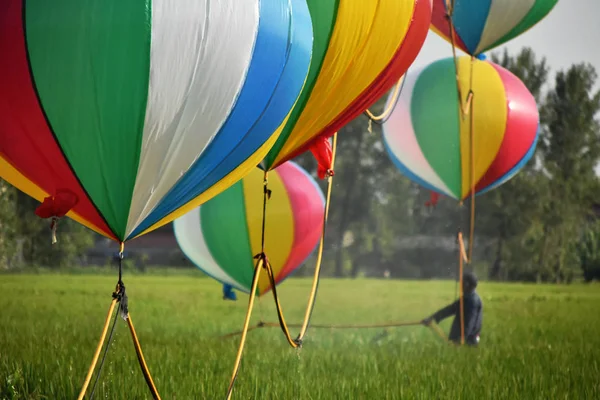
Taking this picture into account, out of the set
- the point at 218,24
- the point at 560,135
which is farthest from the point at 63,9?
the point at 560,135

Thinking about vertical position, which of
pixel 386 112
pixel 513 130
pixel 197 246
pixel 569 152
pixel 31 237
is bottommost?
pixel 197 246

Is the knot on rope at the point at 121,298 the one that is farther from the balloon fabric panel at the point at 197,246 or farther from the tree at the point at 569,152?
the tree at the point at 569,152

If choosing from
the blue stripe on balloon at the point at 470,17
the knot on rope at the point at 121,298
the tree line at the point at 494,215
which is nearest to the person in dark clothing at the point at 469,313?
the blue stripe on balloon at the point at 470,17

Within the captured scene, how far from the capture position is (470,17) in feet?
26.6

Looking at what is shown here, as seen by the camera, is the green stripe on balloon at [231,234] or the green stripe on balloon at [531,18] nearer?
the green stripe on balloon at [231,234]

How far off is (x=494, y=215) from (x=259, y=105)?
27282 mm

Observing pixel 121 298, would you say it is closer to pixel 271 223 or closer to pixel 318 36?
pixel 318 36

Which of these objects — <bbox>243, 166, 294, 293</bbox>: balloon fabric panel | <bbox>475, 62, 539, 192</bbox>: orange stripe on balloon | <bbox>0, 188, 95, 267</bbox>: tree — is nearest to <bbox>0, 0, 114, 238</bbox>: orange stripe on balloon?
<bbox>243, 166, 294, 293</bbox>: balloon fabric panel

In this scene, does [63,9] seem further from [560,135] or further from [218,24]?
[560,135]

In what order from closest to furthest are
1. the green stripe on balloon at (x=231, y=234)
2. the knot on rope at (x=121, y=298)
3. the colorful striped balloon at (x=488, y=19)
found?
the knot on rope at (x=121, y=298) → the green stripe on balloon at (x=231, y=234) → the colorful striped balloon at (x=488, y=19)

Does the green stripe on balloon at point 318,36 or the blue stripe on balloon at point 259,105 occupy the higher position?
the green stripe on balloon at point 318,36

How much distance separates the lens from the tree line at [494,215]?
87.6ft

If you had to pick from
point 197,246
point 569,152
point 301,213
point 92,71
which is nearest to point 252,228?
point 301,213

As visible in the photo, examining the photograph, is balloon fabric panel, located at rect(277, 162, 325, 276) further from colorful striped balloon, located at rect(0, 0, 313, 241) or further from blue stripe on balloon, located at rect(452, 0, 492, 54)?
colorful striped balloon, located at rect(0, 0, 313, 241)
